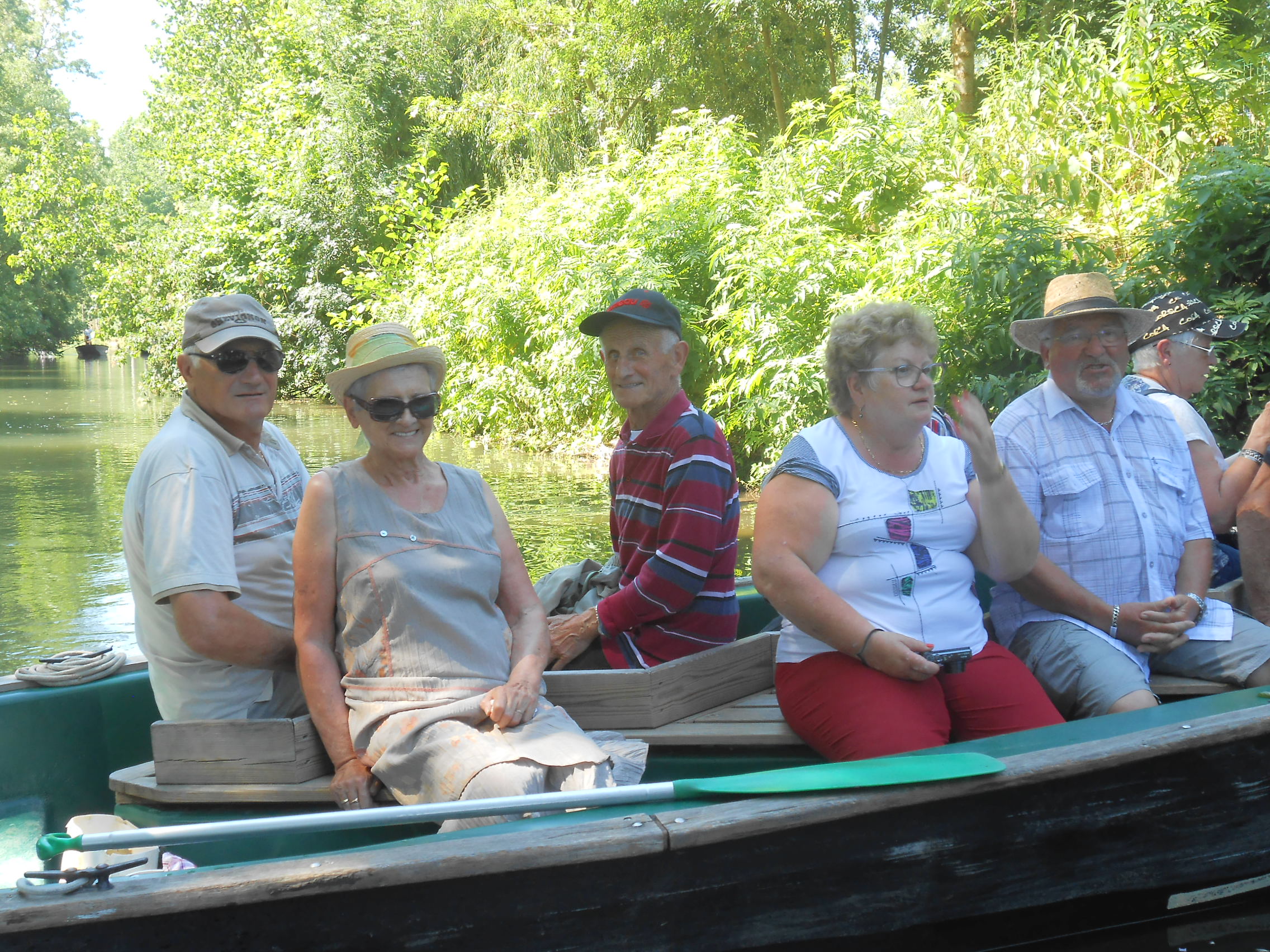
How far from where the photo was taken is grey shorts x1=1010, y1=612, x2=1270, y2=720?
272 cm

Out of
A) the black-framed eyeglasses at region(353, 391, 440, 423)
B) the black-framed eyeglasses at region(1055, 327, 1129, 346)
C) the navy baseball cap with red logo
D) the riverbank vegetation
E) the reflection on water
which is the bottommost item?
the reflection on water

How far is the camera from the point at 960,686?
261 centimetres

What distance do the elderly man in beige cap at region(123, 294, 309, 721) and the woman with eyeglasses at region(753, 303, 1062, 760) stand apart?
1.11m

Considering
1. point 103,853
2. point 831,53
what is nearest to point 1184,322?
point 103,853

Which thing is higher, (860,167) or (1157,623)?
(860,167)

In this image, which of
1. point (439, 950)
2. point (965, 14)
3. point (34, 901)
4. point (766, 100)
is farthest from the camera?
point (766, 100)

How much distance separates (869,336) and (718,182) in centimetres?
760

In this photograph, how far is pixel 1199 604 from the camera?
2.91 metres

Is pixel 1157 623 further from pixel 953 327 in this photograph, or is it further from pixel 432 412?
pixel 953 327

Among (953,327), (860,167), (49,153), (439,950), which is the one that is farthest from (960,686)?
(49,153)

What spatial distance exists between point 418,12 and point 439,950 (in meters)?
19.4

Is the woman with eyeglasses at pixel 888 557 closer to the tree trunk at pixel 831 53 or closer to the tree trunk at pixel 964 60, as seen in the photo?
the tree trunk at pixel 964 60

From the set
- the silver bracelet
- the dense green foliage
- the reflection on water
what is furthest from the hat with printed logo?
the dense green foliage

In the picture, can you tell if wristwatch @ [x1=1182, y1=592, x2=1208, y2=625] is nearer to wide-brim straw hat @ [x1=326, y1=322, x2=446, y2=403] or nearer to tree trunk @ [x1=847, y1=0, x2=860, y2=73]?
wide-brim straw hat @ [x1=326, y1=322, x2=446, y2=403]
